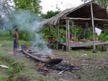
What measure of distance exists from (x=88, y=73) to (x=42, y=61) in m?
2.55

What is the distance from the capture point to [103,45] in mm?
17703

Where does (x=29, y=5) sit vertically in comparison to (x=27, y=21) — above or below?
above

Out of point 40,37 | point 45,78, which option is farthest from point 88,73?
point 40,37

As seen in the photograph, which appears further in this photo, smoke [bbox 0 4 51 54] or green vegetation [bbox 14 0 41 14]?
green vegetation [bbox 14 0 41 14]

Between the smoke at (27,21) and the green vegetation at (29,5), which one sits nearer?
the smoke at (27,21)

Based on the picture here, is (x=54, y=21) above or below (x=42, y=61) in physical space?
above

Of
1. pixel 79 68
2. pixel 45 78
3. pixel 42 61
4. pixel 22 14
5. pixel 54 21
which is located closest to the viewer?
pixel 45 78

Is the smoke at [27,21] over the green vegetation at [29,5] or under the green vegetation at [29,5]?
under

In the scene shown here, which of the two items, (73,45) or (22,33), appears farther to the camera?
(22,33)

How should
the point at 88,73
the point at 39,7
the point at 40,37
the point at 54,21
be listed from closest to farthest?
the point at 88,73 → the point at 54,21 → the point at 40,37 → the point at 39,7

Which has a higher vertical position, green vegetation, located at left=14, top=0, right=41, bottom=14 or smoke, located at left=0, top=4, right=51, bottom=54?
green vegetation, located at left=14, top=0, right=41, bottom=14

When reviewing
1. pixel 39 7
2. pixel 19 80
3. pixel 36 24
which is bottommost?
pixel 19 80

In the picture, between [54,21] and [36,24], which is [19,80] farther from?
[36,24]

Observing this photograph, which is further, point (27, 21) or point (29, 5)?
point (29, 5)
